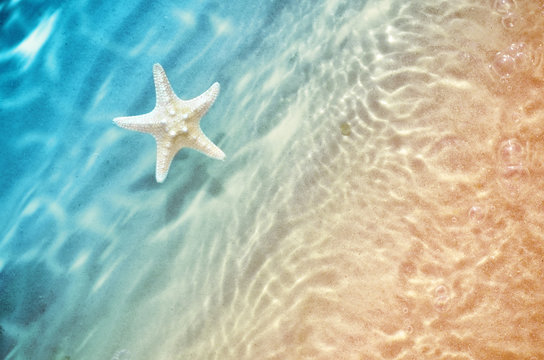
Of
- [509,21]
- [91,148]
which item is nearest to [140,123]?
[91,148]

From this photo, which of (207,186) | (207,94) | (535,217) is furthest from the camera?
(207,186)

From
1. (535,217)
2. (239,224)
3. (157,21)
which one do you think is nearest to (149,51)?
(157,21)

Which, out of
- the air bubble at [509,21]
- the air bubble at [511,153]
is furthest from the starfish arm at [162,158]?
the air bubble at [509,21]

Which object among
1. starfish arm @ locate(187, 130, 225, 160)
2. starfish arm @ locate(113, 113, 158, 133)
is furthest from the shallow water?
starfish arm @ locate(113, 113, 158, 133)

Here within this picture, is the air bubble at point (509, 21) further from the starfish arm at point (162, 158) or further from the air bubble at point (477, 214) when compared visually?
the starfish arm at point (162, 158)

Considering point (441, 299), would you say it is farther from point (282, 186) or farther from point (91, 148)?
point (91, 148)

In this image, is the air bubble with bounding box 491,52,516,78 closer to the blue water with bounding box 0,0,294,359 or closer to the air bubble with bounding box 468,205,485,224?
the air bubble with bounding box 468,205,485,224

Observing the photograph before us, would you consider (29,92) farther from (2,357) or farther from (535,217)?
(535,217)
